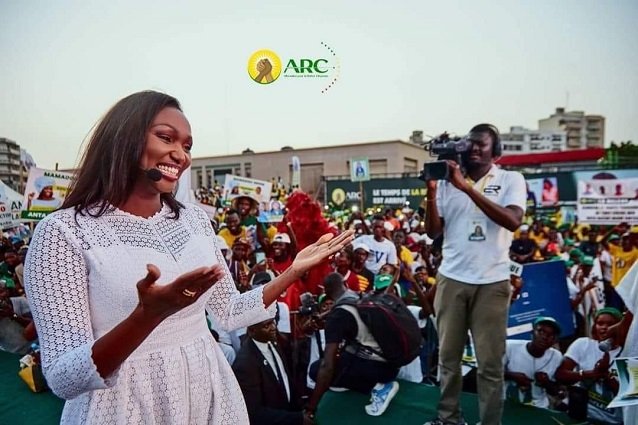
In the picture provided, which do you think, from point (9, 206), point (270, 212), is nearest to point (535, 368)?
Answer: point (270, 212)

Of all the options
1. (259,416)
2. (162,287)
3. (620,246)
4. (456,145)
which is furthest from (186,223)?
(620,246)

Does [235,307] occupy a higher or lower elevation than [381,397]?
higher

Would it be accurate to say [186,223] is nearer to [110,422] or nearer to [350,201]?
[110,422]

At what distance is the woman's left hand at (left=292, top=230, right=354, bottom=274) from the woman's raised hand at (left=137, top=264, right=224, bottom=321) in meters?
0.56

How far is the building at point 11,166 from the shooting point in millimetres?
5680

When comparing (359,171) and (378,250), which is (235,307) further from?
(359,171)

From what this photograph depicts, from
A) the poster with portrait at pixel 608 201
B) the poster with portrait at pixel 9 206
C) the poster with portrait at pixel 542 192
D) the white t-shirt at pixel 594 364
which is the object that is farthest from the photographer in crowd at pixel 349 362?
the poster with portrait at pixel 542 192

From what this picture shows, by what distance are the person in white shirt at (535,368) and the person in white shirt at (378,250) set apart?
2456 millimetres

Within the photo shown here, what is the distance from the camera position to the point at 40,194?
5.70 m

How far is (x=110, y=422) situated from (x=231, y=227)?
5197 millimetres

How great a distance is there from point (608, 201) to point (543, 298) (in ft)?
11.0

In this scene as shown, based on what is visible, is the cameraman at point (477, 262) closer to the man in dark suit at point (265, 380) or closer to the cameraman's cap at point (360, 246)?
the man in dark suit at point (265, 380)

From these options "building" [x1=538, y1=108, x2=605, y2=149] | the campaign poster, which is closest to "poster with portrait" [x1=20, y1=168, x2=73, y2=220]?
the campaign poster

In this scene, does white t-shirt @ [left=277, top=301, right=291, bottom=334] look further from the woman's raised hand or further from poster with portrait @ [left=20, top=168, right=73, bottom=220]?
poster with portrait @ [left=20, top=168, right=73, bottom=220]
